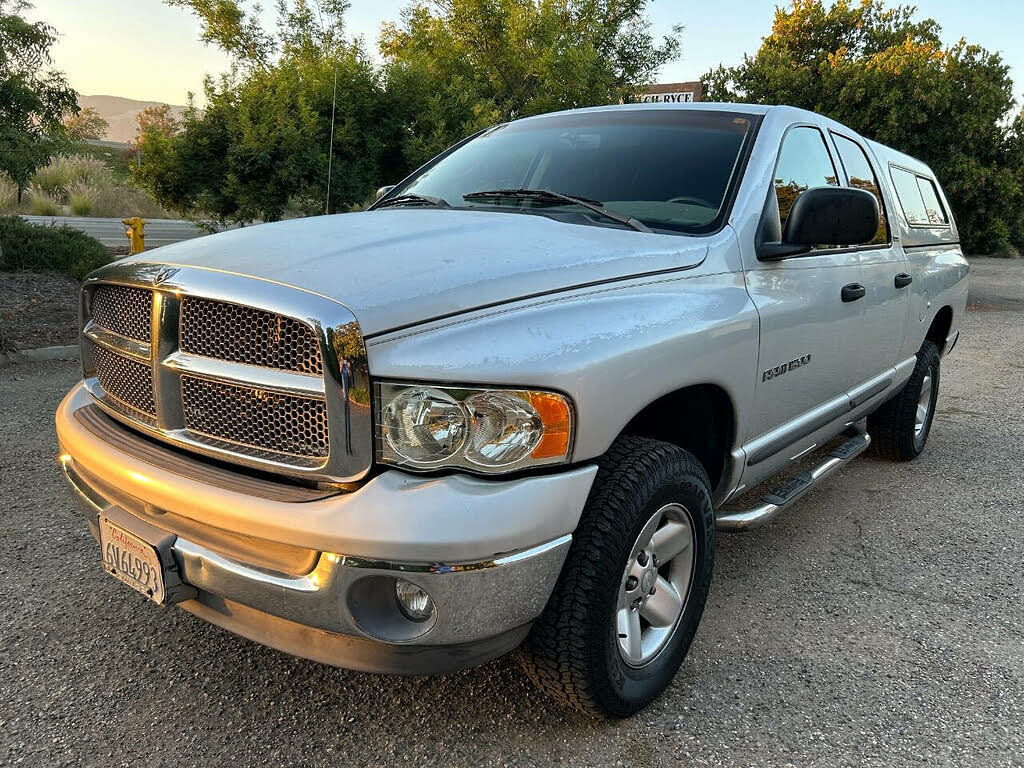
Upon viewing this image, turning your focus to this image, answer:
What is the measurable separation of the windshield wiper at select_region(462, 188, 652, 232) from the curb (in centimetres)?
485

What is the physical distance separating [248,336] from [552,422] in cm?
74

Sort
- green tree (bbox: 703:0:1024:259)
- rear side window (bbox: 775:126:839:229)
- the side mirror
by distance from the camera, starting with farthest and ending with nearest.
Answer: green tree (bbox: 703:0:1024:259)
rear side window (bbox: 775:126:839:229)
the side mirror

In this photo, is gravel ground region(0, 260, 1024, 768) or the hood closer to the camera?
the hood

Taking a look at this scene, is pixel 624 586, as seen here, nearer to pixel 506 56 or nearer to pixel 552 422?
pixel 552 422

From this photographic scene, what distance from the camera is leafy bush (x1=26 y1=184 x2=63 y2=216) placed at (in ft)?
64.7

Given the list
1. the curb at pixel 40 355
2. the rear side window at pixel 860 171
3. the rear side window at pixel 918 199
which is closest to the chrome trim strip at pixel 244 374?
the rear side window at pixel 860 171

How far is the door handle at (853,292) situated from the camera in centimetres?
321

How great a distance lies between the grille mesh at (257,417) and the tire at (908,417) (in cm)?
379

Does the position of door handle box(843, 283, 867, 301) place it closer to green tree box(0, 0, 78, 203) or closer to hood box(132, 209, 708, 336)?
hood box(132, 209, 708, 336)

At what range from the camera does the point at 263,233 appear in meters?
2.36

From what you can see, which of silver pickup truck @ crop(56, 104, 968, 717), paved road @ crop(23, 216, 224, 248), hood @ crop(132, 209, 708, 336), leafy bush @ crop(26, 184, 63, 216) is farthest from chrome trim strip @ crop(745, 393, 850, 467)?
leafy bush @ crop(26, 184, 63, 216)

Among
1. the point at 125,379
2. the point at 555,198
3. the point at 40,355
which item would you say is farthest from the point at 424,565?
the point at 40,355

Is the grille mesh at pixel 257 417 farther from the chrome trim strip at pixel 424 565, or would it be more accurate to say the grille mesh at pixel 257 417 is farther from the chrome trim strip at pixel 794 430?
the chrome trim strip at pixel 794 430

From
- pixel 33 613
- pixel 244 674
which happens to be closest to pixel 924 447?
pixel 244 674
